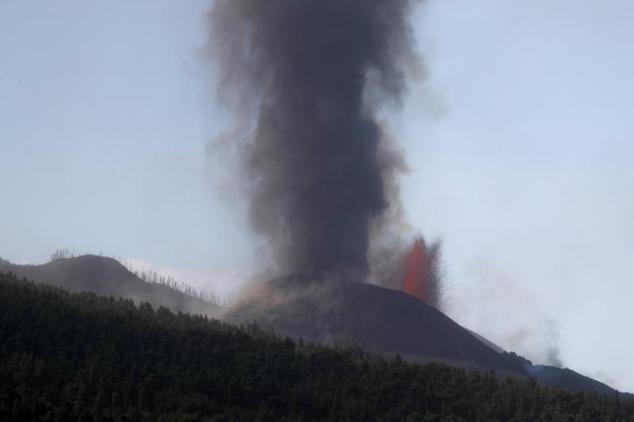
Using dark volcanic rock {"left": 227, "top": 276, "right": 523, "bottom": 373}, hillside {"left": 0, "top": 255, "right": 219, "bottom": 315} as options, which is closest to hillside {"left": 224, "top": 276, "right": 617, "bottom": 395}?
dark volcanic rock {"left": 227, "top": 276, "right": 523, "bottom": 373}

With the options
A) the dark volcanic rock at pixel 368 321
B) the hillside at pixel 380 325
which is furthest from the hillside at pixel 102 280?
the hillside at pixel 380 325

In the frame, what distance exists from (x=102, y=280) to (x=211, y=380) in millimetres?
53312

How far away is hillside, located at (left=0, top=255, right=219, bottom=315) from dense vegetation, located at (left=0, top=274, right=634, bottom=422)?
3211cm

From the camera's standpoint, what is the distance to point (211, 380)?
77000 millimetres

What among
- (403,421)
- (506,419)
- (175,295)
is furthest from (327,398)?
(175,295)

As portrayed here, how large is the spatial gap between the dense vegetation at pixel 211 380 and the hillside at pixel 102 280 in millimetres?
32114

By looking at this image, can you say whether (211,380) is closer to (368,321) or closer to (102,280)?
(368,321)

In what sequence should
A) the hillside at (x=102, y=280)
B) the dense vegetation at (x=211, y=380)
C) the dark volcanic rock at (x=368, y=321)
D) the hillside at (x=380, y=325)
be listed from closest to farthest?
1. the dense vegetation at (x=211, y=380)
2. the hillside at (x=380, y=325)
3. the dark volcanic rock at (x=368, y=321)
4. the hillside at (x=102, y=280)

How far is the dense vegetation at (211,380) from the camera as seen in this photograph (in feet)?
226

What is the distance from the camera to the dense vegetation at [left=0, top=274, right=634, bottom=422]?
68.9 meters

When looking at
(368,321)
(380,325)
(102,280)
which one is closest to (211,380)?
(368,321)

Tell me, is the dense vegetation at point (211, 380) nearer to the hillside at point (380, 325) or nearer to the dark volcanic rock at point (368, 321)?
the hillside at point (380, 325)

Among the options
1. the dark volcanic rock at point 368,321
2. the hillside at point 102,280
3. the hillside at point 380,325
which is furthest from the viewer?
the hillside at point 102,280

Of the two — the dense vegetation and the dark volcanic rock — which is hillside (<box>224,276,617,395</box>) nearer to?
the dark volcanic rock
